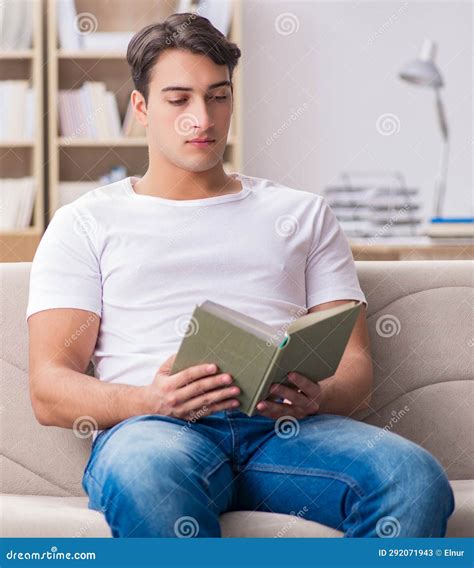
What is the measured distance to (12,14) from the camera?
3.65 m

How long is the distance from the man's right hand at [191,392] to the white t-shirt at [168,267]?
0.13 meters

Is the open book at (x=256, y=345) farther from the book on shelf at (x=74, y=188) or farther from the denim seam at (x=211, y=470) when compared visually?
the book on shelf at (x=74, y=188)

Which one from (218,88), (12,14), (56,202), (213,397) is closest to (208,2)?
(12,14)

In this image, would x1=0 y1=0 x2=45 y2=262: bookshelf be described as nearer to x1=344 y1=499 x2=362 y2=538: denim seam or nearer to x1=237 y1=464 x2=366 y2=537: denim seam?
x1=237 y1=464 x2=366 y2=537: denim seam

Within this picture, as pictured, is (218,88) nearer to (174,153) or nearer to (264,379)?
(174,153)

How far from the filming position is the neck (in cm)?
171

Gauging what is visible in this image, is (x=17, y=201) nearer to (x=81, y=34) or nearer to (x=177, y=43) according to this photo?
(x=81, y=34)

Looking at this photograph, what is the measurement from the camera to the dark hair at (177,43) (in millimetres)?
1707

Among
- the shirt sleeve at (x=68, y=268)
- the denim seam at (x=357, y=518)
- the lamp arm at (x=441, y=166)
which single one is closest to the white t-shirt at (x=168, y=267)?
the shirt sleeve at (x=68, y=268)

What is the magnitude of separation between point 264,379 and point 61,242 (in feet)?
1.73

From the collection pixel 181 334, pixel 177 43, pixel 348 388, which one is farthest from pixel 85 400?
pixel 177 43

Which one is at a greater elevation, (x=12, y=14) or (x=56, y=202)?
(x=12, y=14)

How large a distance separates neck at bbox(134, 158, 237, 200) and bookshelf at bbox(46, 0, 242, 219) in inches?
80.5

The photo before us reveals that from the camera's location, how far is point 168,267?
1.60 metres
